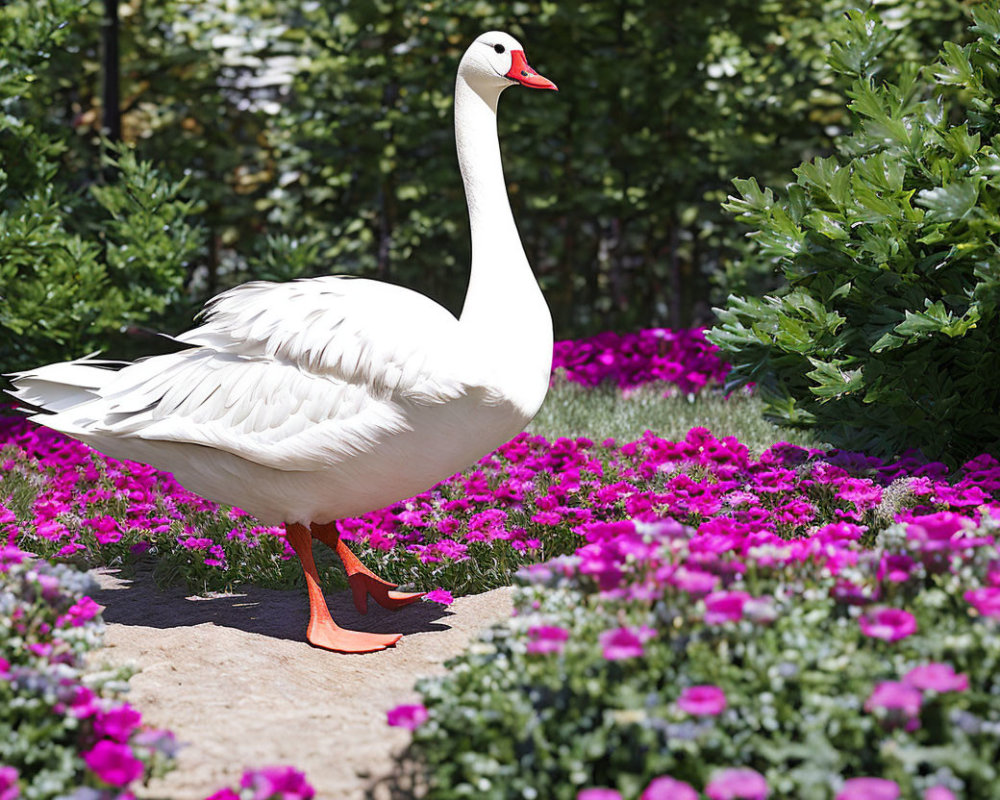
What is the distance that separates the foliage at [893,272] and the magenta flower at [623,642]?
246 centimetres

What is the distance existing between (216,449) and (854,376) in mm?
2851

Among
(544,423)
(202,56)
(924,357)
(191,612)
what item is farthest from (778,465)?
(202,56)

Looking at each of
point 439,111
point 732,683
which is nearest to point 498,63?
point 732,683

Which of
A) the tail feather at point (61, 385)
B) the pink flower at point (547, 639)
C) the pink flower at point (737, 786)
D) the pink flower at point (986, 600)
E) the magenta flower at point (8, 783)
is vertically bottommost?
the magenta flower at point (8, 783)

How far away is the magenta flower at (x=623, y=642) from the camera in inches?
87.0

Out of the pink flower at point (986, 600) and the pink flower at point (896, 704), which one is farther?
the pink flower at point (986, 600)

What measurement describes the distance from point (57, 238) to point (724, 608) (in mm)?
6137

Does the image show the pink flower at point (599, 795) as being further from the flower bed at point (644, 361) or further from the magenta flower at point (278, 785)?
the flower bed at point (644, 361)

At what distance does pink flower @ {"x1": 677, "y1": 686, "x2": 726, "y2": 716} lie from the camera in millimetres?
2043

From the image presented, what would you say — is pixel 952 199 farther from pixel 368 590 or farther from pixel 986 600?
pixel 368 590

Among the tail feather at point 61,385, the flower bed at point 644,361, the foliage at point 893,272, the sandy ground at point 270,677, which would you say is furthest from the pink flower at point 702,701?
the flower bed at point 644,361

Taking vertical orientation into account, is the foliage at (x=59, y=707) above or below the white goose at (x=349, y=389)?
below

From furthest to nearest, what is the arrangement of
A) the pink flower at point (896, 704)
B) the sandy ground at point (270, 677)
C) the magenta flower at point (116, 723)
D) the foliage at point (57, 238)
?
the foliage at point (57, 238) → the sandy ground at point (270, 677) → the magenta flower at point (116, 723) → the pink flower at point (896, 704)

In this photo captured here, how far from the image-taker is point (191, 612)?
4.20 m
